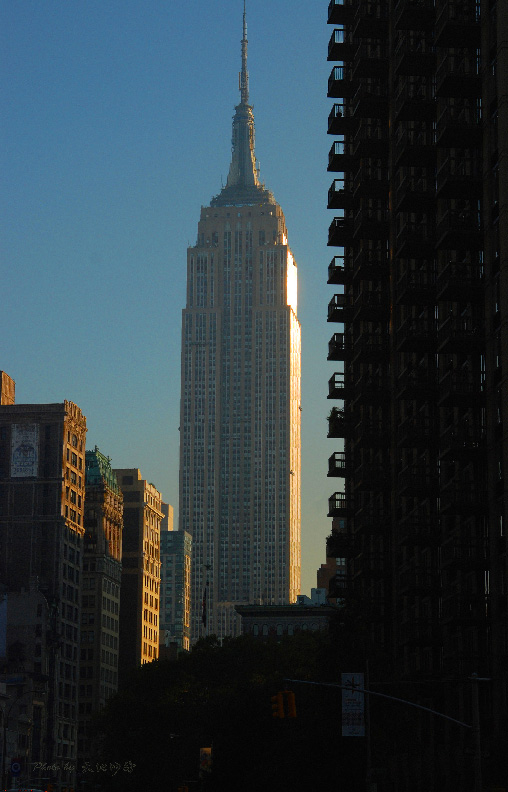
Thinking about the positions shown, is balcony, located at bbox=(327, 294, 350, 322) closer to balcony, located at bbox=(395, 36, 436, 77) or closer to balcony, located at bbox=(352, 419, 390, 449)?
balcony, located at bbox=(352, 419, 390, 449)

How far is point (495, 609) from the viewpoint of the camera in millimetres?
66938

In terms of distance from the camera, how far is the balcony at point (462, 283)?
231 feet

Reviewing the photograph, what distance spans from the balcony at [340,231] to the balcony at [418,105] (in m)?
16.0

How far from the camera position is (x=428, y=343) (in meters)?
80.1

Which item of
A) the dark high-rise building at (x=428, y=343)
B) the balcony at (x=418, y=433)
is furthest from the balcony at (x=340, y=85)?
the balcony at (x=418, y=433)

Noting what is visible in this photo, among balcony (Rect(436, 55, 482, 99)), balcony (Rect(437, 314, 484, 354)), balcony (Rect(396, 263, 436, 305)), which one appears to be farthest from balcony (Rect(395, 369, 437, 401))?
balcony (Rect(436, 55, 482, 99))

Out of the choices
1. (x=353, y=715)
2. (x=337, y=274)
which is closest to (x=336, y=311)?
(x=337, y=274)

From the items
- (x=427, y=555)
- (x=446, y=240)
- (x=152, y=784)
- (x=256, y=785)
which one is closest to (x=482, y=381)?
(x=446, y=240)

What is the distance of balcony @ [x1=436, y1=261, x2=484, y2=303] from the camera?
231 feet

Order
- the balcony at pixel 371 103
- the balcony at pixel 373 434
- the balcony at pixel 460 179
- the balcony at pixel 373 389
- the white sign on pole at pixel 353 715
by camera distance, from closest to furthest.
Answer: the white sign on pole at pixel 353 715
the balcony at pixel 460 179
the balcony at pixel 373 434
the balcony at pixel 373 389
the balcony at pixel 371 103

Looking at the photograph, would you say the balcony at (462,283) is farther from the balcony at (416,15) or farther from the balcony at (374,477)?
the balcony at (374,477)

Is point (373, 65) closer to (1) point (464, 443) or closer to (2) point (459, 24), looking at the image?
(2) point (459, 24)

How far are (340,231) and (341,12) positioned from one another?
16.3 metres

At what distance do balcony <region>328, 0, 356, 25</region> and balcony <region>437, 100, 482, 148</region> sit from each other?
31248 mm
